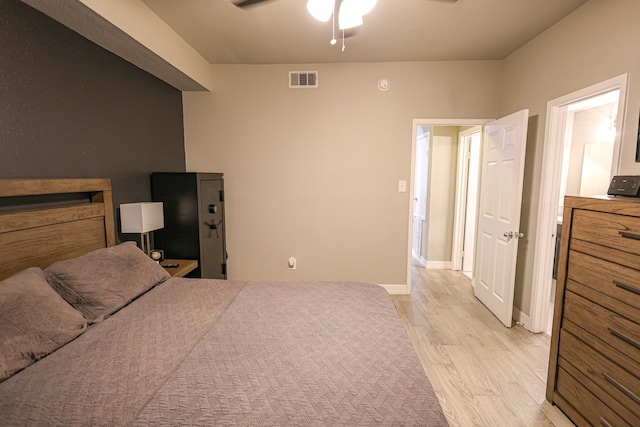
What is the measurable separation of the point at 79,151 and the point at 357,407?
238 cm

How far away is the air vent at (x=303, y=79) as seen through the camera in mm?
3389

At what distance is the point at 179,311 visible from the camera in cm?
166

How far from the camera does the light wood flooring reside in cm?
185

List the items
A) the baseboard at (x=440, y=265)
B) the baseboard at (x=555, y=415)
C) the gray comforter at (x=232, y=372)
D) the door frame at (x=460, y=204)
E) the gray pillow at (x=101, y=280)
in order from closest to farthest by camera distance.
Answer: the gray comforter at (x=232, y=372)
the gray pillow at (x=101, y=280)
the baseboard at (x=555, y=415)
the door frame at (x=460, y=204)
the baseboard at (x=440, y=265)

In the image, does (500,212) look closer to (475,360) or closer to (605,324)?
(475,360)

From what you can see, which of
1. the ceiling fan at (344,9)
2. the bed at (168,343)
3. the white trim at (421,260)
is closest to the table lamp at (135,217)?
the bed at (168,343)

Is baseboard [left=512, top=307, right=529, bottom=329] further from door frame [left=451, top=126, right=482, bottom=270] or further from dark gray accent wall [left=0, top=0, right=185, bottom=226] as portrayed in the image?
dark gray accent wall [left=0, top=0, right=185, bottom=226]

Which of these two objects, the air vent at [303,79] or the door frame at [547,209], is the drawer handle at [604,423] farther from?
the air vent at [303,79]

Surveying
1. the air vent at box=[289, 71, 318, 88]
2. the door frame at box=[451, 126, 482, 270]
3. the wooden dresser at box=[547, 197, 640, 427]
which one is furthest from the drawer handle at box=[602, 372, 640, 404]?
the air vent at box=[289, 71, 318, 88]

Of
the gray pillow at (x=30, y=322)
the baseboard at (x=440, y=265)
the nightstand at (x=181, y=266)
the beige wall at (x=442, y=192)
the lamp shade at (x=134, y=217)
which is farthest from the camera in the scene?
the baseboard at (x=440, y=265)

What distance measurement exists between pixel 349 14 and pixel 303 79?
5.96 ft

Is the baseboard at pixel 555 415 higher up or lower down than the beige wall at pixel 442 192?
lower down

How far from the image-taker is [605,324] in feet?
5.01

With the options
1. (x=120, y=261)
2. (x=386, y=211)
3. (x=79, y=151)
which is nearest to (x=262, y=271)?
(x=386, y=211)
